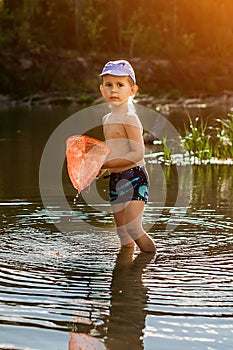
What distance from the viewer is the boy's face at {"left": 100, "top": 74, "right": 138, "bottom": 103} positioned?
5414mm

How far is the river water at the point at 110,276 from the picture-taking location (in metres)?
3.82

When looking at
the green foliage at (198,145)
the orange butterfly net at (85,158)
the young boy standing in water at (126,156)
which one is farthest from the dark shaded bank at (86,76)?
the young boy standing in water at (126,156)

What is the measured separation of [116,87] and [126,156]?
48 centimetres

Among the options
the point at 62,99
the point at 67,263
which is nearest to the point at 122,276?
the point at 67,263

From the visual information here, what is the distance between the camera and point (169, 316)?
13.5 feet

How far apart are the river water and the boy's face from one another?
3.65 ft

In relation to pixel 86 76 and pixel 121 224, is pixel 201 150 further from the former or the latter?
pixel 86 76

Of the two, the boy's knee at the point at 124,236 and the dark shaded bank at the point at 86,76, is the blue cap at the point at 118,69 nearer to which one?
the boy's knee at the point at 124,236

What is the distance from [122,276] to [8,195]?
3661mm

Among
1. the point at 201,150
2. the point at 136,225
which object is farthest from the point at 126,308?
the point at 201,150

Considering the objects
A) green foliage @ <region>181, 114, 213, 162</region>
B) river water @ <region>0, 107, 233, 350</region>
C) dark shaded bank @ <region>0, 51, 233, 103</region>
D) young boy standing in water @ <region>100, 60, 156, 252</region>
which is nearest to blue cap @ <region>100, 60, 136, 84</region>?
young boy standing in water @ <region>100, 60, 156, 252</region>

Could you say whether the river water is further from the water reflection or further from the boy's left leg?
the boy's left leg

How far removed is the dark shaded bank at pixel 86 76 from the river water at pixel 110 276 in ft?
114

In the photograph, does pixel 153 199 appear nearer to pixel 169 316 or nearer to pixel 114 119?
pixel 114 119
